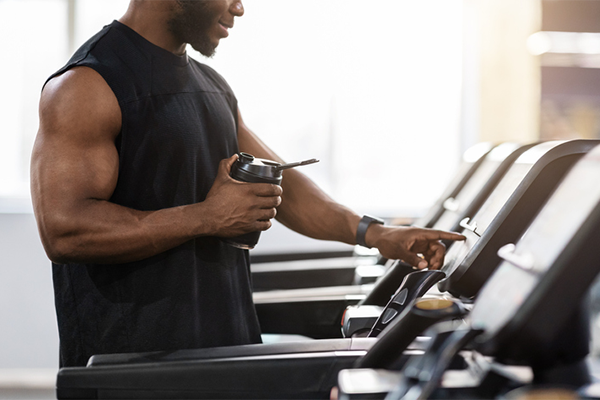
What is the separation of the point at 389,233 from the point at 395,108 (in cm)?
244

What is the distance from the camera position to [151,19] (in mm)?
1284

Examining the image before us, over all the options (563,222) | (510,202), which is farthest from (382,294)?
(563,222)

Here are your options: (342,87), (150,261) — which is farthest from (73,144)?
(342,87)

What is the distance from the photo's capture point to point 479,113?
3.57 meters

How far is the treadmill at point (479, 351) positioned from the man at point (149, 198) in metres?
0.30

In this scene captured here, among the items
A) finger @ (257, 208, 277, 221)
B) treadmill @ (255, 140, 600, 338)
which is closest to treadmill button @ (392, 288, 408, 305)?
treadmill @ (255, 140, 600, 338)

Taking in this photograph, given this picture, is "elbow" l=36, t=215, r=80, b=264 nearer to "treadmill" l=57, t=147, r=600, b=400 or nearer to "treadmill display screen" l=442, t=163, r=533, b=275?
"treadmill" l=57, t=147, r=600, b=400

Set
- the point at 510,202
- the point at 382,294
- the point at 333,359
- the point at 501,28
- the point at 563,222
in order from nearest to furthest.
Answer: the point at 563,222 → the point at 333,359 → the point at 510,202 → the point at 382,294 → the point at 501,28

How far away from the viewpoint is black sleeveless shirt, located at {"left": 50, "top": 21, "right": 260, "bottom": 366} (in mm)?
1181

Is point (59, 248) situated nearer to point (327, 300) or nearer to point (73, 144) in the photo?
point (73, 144)

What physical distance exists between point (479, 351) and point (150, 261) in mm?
730

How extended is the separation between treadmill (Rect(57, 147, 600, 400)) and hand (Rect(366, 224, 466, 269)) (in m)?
0.46

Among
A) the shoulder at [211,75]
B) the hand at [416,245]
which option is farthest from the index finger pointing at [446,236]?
the shoulder at [211,75]

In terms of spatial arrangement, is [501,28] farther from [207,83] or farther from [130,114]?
[130,114]
